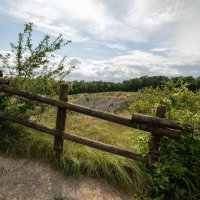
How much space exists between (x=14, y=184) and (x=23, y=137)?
1.22 meters

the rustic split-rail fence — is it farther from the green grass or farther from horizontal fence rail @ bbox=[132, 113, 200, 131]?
the green grass

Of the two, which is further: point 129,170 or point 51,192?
point 129,170

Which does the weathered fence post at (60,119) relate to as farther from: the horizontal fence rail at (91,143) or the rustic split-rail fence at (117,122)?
the horizontal fence rail at (91,143)

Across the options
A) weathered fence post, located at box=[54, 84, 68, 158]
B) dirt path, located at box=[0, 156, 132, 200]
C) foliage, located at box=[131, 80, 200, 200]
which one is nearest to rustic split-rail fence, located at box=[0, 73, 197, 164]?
weathered fence post, located at box=[54, 84, 68, 158]

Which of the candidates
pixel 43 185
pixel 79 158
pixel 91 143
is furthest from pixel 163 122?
pixel 43 185

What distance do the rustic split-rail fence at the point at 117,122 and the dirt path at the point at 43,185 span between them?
556 mm

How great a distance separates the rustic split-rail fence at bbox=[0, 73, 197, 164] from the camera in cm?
497

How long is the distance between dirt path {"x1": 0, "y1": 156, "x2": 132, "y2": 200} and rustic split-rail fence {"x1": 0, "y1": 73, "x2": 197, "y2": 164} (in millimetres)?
556

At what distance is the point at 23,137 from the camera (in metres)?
5.74

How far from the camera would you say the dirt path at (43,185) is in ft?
15.2

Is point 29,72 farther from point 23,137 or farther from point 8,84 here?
point 23,137

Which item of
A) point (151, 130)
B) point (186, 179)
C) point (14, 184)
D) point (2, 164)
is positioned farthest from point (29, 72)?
point (186, 179)

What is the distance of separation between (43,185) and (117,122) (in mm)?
1875

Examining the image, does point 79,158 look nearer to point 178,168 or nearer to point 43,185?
point 43,185
